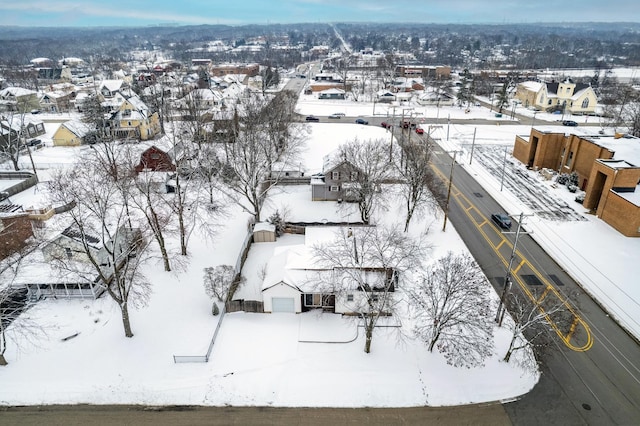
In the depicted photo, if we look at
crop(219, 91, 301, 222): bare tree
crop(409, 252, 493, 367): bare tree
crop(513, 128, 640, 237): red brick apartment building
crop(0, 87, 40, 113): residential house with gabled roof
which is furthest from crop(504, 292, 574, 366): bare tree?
crop(0, 87, 40, 113): residential house with gabled roof

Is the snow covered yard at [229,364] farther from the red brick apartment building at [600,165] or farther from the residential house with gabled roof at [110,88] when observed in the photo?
the residential house with gabled roof at [110,88]

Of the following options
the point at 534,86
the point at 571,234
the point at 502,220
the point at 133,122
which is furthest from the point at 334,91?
the point at 571,234

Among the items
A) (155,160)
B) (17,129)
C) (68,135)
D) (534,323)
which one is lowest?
(534,323)

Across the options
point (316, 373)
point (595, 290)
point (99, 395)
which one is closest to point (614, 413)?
point (595, 290)

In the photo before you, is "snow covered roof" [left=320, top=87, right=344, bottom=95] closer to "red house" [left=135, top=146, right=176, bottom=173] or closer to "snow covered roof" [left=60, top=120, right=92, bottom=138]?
"snow covered roof" [left=60, top=120, right=92, bottom=138]

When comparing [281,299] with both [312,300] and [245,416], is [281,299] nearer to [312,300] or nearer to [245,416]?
[312,300]

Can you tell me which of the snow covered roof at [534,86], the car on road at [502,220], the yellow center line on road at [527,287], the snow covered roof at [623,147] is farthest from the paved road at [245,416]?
the snow covered roof at [534,86]
